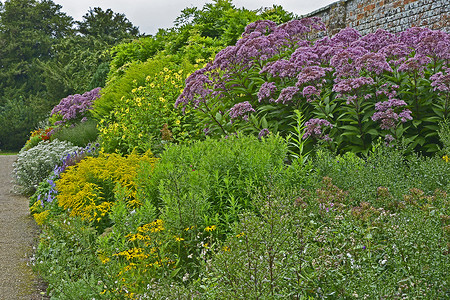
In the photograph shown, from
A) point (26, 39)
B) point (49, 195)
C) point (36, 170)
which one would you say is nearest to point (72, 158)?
point (36, 170)

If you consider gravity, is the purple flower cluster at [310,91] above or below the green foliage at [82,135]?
above

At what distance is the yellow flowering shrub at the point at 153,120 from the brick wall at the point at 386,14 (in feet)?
16.0

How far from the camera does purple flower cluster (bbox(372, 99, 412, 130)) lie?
4586mm

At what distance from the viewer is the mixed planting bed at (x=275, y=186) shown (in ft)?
6.57

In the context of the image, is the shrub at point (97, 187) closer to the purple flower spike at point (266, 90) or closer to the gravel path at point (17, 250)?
the gravel path at point (17, 250)

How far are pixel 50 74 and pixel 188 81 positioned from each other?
23.0 metres

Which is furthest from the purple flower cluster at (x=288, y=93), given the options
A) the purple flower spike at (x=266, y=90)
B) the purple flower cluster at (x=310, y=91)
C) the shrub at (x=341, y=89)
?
the purple flower spike at (x=266, y=90)

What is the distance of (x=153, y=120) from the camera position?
7.47 m

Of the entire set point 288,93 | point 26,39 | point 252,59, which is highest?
point 26,39

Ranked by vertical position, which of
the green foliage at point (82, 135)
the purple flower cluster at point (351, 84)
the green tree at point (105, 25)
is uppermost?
the green tree at point (105, 25)

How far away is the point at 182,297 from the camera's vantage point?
208 cm

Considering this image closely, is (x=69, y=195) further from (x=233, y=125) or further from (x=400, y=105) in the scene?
(x=400, y=105)

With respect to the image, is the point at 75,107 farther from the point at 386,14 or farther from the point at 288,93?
the point at 288,93

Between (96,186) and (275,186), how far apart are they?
10.9ft
